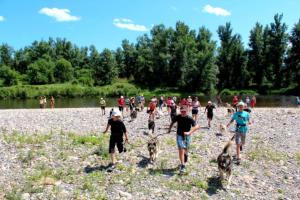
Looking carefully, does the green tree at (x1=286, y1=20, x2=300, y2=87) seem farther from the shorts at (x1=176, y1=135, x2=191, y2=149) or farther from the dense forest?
the shorts at (x1=176, y1=135, x2=191, y2=149)

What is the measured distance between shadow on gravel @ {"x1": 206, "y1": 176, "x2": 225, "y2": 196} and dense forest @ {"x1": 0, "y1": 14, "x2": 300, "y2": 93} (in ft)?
289

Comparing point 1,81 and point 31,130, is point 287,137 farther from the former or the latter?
point 1,81

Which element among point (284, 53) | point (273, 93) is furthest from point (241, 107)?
point (284, 53)

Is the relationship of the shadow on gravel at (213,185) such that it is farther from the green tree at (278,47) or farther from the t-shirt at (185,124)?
the green tree at (278,47)

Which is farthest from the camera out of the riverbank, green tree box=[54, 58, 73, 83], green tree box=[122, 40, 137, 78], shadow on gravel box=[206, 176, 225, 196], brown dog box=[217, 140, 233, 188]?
green tree box=[122, 40, 137, 78]

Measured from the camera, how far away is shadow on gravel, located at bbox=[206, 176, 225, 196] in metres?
13.5

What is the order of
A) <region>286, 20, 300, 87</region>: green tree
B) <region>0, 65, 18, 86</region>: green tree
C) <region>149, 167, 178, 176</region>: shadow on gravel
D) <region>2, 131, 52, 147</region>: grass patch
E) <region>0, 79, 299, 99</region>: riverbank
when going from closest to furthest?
<region>149, 167, 178, 176</region>: shadow on gravel → <region>2, 131, 52, 147</region>: grass patch → <region>0, 79, 299, 99</region>: riverbank → <region>286, 20, 300, 87</region>: green tree → <region>0, 65, 18, 86</region>: green tree

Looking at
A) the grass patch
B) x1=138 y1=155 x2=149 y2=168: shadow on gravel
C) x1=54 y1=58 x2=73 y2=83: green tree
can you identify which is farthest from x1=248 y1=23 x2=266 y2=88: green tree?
x1=138 y1=155 x2=149 y2=168: shadow on gravel

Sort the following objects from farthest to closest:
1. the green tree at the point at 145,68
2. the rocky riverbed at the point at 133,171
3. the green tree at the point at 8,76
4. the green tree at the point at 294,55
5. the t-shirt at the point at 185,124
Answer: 1. the green tree at the point at 8,76
2. the green tree at the point at 145,68
3. the green tree at the point at 294,55
4. the t-shirt at the point at 185,124
5. the rocky riverbed at the point at 133,171

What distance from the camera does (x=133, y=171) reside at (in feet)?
49.8

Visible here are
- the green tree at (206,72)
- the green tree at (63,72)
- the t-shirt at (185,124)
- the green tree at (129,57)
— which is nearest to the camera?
A: the t-shirt at (185,124)

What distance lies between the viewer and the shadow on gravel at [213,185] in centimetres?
1355

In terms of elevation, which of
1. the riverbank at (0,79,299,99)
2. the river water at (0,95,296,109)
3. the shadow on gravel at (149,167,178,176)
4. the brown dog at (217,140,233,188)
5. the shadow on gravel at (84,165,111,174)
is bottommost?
the shadow on gravel at (149,167,178,176)

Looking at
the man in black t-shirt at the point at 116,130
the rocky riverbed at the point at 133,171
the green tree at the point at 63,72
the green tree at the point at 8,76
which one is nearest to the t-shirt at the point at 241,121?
the rocky riverbed at the point at 133,171
